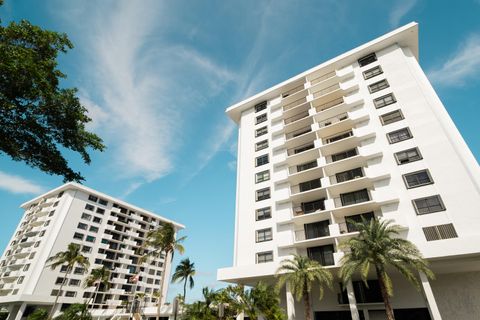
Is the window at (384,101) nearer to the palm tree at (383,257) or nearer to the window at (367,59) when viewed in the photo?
the window at (367,59)

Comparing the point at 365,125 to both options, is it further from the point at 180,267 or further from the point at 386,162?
the point at 180,267

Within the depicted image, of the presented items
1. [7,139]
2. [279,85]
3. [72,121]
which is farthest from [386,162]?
[7,139]

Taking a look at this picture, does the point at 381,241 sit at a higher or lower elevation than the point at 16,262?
lower

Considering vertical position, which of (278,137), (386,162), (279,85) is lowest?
(386,162)

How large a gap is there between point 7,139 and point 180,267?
111ft

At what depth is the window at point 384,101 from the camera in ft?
102

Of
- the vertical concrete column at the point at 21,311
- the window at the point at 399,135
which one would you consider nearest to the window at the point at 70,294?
the vertical concrete column at the point at 21,311

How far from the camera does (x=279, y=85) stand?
43.1 m

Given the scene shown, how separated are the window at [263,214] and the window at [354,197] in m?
9.06

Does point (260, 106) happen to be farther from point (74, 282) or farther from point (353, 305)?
point (74, 282)

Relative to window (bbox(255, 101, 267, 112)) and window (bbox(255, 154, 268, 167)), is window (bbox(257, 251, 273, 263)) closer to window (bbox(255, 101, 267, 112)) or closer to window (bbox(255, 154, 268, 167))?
window (bbox(255, 154, 268, 167))

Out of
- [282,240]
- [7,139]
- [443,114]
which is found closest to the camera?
[7,139]

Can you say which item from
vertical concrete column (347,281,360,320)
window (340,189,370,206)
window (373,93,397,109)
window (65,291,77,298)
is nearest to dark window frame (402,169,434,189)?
window (340,189,370,206)

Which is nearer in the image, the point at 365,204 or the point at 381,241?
the point at 381,241
